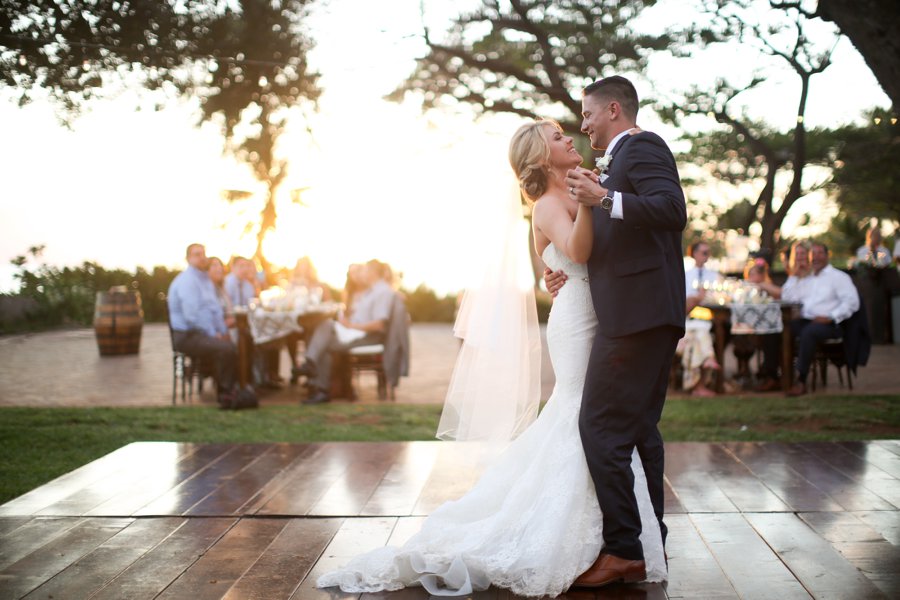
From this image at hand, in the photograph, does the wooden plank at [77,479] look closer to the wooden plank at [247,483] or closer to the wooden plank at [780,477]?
the wooden plank at [247,483]

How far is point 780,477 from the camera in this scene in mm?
4656

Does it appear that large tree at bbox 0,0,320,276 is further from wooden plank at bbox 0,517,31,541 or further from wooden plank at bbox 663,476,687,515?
wooden plank at bbox 663,476,687,515

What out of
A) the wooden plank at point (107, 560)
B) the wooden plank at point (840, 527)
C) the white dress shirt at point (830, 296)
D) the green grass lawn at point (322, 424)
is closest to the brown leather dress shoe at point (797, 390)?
the green grass lawn at point (322, 424)

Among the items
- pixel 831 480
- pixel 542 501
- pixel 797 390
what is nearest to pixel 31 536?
pixel 542 501

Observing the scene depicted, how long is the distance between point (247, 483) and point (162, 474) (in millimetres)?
597

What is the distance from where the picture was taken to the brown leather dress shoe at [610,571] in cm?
300

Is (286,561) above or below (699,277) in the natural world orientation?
below

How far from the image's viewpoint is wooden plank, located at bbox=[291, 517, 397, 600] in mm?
3025

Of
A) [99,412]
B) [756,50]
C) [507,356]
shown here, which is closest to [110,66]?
[99,412]

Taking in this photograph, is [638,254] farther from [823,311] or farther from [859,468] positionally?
[823,311]

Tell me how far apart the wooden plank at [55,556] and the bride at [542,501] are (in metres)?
1.08

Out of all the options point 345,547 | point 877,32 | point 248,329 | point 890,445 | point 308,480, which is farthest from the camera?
point 248,329

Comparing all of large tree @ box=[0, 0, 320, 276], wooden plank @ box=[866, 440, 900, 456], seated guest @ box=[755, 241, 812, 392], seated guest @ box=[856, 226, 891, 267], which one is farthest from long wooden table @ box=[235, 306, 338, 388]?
seated guest @ box=[856, 226, 891, 267]

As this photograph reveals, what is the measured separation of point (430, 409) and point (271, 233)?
1006 cm
